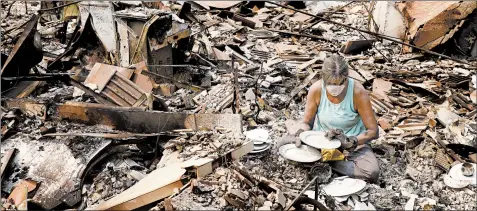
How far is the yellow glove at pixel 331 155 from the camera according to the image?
16.7ft

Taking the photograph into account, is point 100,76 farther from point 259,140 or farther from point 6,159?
point 259,140

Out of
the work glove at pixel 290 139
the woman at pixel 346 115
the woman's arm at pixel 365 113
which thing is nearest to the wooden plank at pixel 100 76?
the work glove at pixel 290 139

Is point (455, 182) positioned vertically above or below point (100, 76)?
below

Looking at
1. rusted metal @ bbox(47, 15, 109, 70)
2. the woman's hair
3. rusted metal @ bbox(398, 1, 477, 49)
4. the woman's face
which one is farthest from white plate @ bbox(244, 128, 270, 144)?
rusted metal @ bbox(398, 1, 477, 49)

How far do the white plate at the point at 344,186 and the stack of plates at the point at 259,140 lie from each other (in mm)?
1027

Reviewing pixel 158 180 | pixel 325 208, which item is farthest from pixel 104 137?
pixel 325 208

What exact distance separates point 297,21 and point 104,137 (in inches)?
302

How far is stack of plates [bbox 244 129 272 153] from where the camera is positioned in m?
5.81

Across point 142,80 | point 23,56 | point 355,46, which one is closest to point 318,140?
point 142,80

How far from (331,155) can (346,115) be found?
626mm

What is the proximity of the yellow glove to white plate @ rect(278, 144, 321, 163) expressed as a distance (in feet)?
0.23

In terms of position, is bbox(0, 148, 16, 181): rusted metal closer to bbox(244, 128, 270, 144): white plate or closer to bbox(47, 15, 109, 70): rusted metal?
bbox(244, 128, 270, 144): white plate

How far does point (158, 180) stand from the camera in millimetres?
5113

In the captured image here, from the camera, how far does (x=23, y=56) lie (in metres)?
7.43
